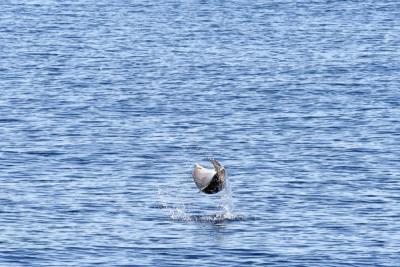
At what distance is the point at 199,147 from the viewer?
91.6m

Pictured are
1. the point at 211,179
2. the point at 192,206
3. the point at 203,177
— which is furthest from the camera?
the point at 192,206

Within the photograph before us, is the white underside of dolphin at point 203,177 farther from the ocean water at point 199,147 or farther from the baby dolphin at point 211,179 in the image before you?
the ocean water at point 199,147

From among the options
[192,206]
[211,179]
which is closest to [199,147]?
[192,206]

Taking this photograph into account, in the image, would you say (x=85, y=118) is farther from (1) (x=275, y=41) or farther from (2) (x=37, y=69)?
(1) (x=275, y=41)

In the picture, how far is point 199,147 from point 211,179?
70.5 ft

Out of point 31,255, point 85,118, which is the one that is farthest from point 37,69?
point 31,255

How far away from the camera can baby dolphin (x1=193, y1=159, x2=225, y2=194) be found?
69.7 meters

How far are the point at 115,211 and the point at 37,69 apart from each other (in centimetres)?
5715

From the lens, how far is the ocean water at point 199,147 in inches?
2613

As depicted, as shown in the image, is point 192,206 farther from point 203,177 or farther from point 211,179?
point 211,179

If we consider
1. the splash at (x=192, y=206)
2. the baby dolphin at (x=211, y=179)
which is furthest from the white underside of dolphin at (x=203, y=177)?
the splash at (x=192, y=206)

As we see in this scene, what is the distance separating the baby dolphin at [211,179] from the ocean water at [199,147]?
66.3 inches

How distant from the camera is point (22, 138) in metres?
91.8

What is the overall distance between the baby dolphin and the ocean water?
66.3 inches
